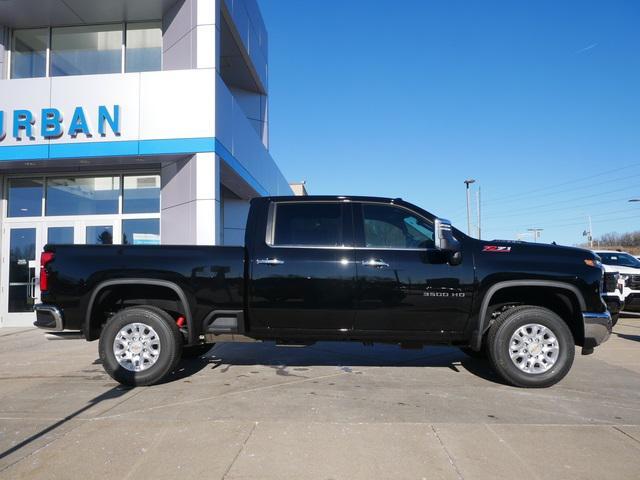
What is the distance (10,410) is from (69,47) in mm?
10498

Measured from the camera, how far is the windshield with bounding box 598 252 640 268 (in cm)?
1244

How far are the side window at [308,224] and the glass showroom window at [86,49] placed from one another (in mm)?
8806

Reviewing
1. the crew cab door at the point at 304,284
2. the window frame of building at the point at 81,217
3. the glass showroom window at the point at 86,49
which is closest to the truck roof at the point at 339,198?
the crew cab door at the point at 304,284

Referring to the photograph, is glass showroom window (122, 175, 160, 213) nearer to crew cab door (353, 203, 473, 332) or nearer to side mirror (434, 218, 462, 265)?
crew cab door (353, 203, 473, 332)

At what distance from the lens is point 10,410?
4754mm

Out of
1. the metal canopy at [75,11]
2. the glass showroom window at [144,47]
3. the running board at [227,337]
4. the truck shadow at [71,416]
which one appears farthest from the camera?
the glass showroom window at [144,47]

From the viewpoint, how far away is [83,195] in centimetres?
1189

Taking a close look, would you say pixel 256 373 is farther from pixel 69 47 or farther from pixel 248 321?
pixel 69 47

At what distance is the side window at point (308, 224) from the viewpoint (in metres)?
5.55

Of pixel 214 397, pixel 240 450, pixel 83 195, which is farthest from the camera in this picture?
pixel 83 195

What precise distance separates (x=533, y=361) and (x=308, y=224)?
2.91m

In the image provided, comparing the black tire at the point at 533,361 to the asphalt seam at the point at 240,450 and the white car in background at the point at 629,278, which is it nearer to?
the asphalt seam at the point at 240,450

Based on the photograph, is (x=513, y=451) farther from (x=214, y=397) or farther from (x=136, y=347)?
(x=136, y=347)

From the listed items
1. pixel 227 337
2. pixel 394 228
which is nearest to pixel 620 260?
pixel 394 228
